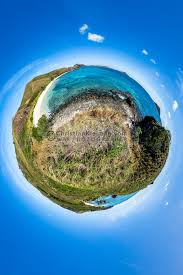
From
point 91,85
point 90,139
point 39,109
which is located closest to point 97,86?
point 91,85

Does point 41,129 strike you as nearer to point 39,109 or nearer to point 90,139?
point 39,109

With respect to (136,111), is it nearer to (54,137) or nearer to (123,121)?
(123,121)

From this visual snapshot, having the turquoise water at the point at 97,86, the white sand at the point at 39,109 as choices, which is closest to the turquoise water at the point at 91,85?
the turquoise water at the point at 97,86

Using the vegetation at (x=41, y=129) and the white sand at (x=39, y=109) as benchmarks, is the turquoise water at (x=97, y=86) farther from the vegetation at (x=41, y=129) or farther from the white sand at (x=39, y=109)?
the vegetation at (x=41, y=129)

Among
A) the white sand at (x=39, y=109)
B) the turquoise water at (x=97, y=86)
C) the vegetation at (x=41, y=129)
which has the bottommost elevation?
the vegetation at (x=41, y=129)

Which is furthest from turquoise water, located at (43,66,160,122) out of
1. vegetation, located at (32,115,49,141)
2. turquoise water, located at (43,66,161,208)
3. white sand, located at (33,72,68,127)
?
vegetation, located at (32,115,49,141)

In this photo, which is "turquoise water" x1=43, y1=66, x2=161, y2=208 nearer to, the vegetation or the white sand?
the white sand
